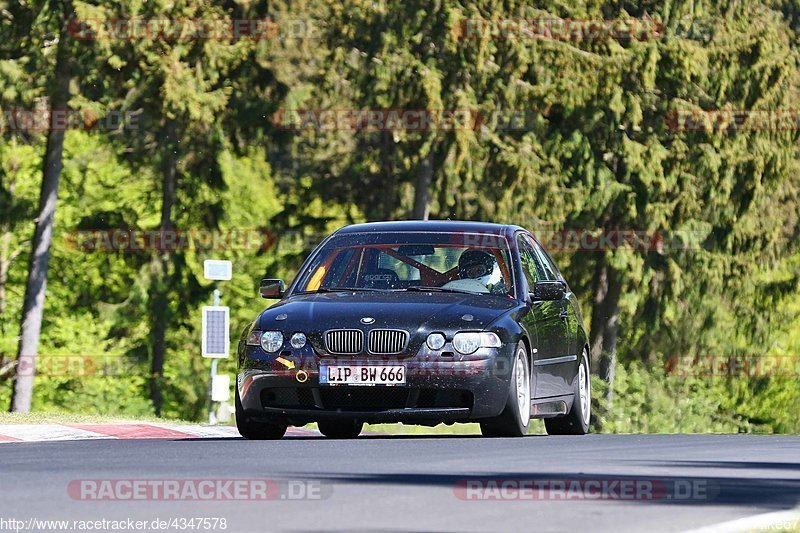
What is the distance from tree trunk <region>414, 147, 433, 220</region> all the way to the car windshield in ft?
76.8

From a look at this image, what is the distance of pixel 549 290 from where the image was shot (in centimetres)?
1526

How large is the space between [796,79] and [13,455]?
112ft

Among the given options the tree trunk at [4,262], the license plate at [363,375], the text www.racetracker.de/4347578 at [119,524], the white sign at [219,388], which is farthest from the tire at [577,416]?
the tree trunk at [4,262]

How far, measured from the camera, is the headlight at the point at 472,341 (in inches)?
553

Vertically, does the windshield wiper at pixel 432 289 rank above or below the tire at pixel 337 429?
above

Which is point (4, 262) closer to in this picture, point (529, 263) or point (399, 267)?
point (529, 263)

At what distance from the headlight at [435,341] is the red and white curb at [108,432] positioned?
2836 mm

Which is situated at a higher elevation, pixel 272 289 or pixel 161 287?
pixel 272 289

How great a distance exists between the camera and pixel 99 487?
9617 mm

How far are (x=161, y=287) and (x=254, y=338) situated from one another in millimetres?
30426

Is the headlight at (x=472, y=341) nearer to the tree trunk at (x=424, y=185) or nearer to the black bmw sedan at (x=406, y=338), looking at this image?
the black bmw sedan at (x=406, y=338)

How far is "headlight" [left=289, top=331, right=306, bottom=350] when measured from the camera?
46.3 ft

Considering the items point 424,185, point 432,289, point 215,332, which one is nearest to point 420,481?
point 432,289

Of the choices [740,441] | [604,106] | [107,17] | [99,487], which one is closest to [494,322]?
[740,441]
